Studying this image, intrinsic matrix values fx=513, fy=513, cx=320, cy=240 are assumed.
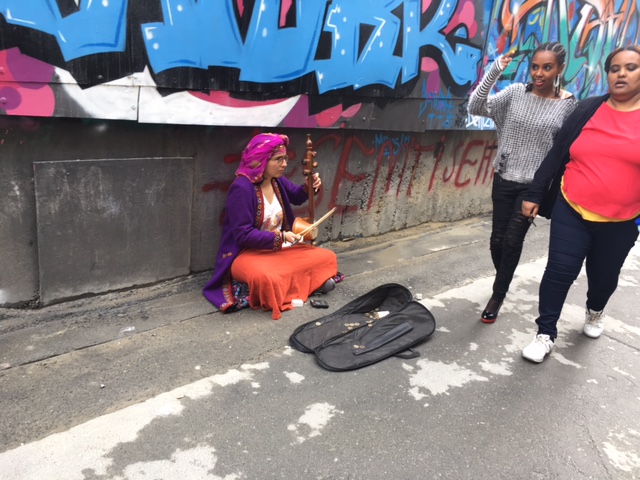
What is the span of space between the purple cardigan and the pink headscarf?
0.06 meters

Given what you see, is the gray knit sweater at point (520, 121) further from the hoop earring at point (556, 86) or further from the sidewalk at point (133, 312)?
the sidewalk at point (133, 312)

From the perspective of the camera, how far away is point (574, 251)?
292cm

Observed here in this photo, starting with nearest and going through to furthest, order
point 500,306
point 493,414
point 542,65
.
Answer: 1. point 493,414
2. point 542,65
3. point 500,306

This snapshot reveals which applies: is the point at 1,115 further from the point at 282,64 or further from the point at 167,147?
the point at 282,64

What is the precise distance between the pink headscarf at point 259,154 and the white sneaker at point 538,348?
1.99m

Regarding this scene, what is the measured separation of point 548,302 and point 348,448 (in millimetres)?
1578

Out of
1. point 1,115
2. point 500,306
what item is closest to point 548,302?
point 500,306

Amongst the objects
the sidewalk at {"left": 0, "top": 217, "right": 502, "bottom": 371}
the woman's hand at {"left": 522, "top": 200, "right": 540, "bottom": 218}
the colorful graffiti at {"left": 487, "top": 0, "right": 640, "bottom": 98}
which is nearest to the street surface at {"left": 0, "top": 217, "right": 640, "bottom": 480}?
the sidewalk at {"left": 0, "top": 217, "right": 502, "bottom": 371}

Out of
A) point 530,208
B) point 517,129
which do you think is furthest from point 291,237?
point 517,129

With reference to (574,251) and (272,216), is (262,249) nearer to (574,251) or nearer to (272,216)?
(272,216)

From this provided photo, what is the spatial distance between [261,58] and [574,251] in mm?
2346

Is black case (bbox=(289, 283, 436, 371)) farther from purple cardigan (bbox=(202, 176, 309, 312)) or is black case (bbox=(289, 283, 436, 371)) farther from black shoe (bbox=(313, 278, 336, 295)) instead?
purple cardigan (bbox=(202, 176, 309, 312))

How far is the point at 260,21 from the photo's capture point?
3445mm

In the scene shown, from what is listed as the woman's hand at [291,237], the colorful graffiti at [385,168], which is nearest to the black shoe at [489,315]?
the woman's hand at [291,237]
